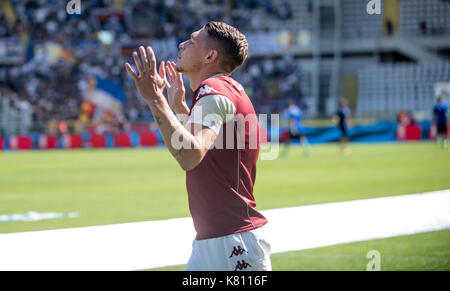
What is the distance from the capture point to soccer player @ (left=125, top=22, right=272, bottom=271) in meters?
3.43

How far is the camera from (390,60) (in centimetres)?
4800

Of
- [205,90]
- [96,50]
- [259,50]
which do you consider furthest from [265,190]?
[96,50]

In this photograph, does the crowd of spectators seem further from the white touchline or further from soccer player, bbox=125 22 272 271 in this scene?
soccer player, bbox=125 22 272 271

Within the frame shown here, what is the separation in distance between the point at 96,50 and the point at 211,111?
1718 inches

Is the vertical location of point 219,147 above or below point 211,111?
below

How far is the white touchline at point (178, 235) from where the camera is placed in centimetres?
453

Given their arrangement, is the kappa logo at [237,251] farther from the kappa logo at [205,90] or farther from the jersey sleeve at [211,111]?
the kappa logo at [205,90]

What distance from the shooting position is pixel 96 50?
150 feet

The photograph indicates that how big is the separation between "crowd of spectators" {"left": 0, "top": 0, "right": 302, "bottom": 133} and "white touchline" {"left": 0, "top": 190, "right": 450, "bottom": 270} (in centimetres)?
3602

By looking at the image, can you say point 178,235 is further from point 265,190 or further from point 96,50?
point 96,50

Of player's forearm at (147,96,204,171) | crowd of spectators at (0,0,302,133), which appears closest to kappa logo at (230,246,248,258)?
player's forearm at (147,96,204,171)

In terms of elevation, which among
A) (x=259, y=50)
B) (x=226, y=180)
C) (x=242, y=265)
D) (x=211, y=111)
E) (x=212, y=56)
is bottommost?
(x=242, y=265)
